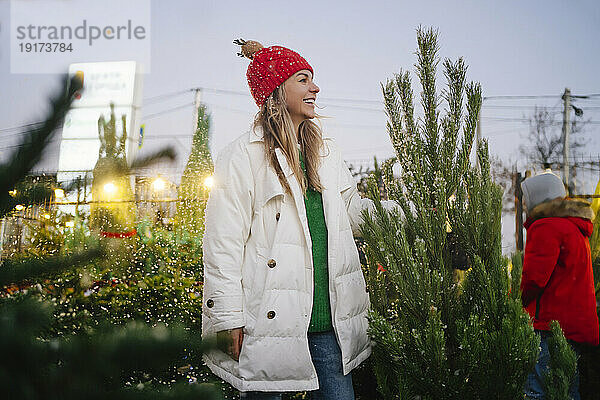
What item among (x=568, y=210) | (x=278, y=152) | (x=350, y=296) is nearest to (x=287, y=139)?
(x=278, y=152)

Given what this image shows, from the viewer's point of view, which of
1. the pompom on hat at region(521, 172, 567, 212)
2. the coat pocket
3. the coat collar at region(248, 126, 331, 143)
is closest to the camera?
the coat pocket

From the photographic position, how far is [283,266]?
1.67 meters

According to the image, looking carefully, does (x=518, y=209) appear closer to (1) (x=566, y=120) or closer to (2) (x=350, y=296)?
(2) (x=350, y=296)

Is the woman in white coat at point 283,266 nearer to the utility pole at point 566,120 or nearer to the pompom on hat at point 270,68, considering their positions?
the pompom on hat at point 270,68

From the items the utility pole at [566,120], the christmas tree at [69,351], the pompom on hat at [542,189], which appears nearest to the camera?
the christmas tree at [69,351]

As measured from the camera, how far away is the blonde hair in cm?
181

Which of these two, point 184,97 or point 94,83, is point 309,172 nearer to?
point 94,83

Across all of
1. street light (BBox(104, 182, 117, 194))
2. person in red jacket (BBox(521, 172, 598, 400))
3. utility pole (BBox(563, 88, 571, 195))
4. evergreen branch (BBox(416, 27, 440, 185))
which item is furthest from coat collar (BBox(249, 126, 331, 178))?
utility pole (BBox(563, 88, 571, 195))

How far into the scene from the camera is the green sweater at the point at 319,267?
1.73 meters

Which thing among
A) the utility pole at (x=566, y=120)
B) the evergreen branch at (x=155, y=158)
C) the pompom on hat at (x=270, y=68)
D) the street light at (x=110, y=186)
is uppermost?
the utility pole at (x=566, y=120)

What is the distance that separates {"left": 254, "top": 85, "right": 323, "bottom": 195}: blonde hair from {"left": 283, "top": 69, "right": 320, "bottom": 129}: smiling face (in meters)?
0.02

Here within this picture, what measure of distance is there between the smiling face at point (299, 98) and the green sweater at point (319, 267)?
1.00 feet

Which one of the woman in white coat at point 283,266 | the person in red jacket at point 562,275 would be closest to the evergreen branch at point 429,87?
the woman in white coat at point 283,266

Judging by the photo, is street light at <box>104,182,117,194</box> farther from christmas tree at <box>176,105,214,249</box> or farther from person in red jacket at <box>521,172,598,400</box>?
christmas tree at <box>176,105,214,249</box>
